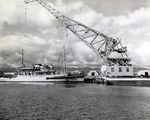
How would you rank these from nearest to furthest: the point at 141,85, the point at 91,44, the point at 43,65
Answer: the point at 141,85 → the point at 91,44 → the point at 43,65

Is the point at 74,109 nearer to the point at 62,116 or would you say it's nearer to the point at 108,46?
the point at 62,116

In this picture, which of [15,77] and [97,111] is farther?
[15,77]

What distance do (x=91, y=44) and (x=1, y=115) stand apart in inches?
2978

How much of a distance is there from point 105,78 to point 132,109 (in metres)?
65.6

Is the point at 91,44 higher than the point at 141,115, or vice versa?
the point at 91,44

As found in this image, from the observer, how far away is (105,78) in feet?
364

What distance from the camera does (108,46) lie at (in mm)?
113000

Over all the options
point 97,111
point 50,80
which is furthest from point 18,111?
point 50,80

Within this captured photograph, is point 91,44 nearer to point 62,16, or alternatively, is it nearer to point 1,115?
point 62,16

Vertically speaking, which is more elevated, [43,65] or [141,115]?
[43,65]

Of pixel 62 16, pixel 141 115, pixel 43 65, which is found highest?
pixel 62 16

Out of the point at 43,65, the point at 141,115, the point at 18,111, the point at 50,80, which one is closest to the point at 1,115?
the point at 18,111

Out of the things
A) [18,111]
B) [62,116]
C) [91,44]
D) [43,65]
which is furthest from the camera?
[43,65]

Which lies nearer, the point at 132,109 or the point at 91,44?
the point at 132,109
